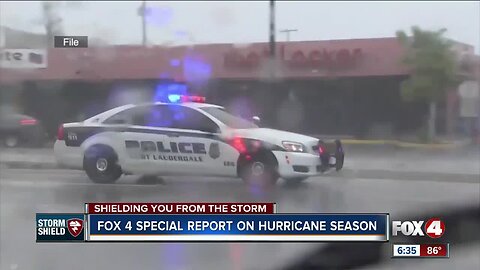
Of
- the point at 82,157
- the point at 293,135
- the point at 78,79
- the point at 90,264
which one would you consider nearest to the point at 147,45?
the point at 78,79

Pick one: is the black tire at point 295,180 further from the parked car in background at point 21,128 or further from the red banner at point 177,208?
the parked car in background at point 21,128

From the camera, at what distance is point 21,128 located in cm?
558

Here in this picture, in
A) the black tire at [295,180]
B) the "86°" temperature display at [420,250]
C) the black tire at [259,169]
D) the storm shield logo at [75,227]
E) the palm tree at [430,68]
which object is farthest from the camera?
the black tire at [295,180]

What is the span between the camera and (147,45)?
5.06 meters

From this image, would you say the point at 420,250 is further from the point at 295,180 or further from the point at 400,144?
the point at 295,180

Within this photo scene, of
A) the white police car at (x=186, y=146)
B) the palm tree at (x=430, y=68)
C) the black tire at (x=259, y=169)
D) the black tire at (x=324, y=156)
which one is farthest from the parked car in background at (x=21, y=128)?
the palm tree at (x=430, y=68)

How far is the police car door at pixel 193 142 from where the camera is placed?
4.85 metres

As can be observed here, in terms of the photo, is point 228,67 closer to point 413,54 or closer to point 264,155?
point 264,155

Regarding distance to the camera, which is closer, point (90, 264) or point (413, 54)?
point (90, 264)

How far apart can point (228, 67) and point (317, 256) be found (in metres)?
1.84

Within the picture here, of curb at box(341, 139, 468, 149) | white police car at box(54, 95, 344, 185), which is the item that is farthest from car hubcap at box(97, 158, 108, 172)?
curb at box(341, 139, 468, 149)

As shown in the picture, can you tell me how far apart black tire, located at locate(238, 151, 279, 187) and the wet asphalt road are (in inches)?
3.8

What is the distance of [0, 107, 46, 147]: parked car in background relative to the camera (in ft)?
17.1

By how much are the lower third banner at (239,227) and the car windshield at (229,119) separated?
1.22m
